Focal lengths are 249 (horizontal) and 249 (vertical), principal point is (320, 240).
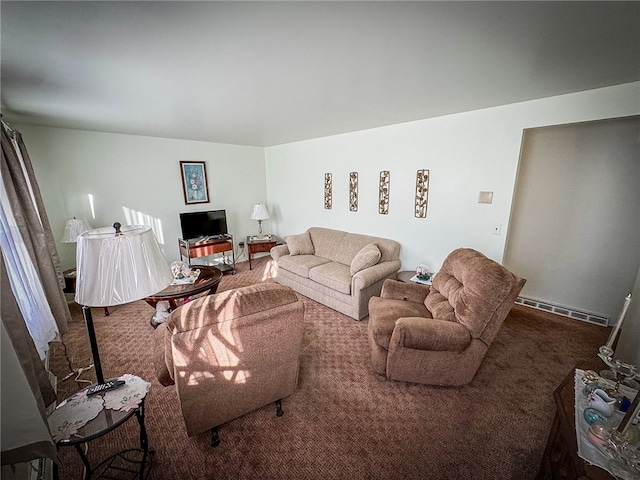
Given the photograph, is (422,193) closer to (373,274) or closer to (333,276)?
(373,274)

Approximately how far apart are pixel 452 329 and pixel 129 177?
4.63 metres

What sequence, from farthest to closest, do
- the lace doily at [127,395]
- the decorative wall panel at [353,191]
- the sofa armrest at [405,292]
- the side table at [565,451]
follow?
the decorative wall panel at [353,191] < the sofa armrest at [405,292] < the lace doily at [127,395] < the side table at [565,451]

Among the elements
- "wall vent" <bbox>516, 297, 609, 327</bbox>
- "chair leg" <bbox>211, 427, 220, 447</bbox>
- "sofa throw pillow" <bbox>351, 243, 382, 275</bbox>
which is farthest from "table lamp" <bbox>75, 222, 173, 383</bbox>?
"wall vent" <bbox>516, 297, 609, 327</bbox>

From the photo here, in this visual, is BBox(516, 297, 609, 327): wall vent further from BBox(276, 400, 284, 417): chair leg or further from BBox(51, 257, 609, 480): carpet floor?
BBox(276, 400, 284, 417): chair leg

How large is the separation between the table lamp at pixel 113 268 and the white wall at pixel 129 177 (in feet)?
10.7

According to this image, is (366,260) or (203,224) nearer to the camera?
(366,260)

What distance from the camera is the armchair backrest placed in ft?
5.75

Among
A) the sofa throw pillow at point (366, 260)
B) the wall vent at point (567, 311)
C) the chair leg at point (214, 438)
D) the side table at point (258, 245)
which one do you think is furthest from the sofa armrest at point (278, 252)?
the wall vent at point (567, 311)

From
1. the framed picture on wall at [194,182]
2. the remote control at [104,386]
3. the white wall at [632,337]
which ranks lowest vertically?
the white wall at [632,337]

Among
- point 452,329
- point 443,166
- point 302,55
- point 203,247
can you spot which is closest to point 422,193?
point 443,166

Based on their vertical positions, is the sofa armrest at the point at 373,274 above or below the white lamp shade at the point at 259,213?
below

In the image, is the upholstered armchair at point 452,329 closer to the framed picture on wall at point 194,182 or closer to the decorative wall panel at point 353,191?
the decorative wall panel at point 353,191

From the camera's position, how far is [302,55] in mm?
1461

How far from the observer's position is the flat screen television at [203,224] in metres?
4.19
